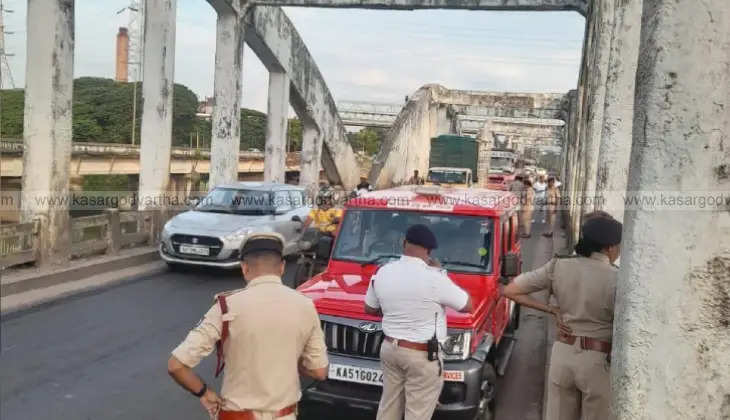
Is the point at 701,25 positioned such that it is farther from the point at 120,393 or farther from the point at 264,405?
the point at 120,393

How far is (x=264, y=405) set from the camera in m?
2.91


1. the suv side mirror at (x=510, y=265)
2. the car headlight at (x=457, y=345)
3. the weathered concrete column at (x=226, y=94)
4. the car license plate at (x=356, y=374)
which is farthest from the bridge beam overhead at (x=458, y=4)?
the car license plate at (x=356, y=374)

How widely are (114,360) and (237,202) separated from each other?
641 centimetres

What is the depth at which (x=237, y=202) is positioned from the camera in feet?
42.5

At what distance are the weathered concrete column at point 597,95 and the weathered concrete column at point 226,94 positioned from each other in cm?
925

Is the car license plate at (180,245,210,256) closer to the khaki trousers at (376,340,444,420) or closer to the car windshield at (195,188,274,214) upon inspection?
the car windshield at (195,188,274,214)

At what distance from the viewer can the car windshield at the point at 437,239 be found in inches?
240

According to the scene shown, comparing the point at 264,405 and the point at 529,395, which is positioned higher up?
the point at 264,405

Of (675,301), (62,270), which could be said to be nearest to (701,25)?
(675,301)

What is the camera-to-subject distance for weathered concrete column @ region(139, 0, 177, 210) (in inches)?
538

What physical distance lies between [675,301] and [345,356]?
3.01 metres

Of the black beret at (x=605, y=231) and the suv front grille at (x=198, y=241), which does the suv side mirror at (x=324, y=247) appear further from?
the suv front grille at (x=198, y=241)

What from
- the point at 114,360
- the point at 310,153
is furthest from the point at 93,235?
the point at 310,153

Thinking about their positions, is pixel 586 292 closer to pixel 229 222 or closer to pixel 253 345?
pixel 253 345
